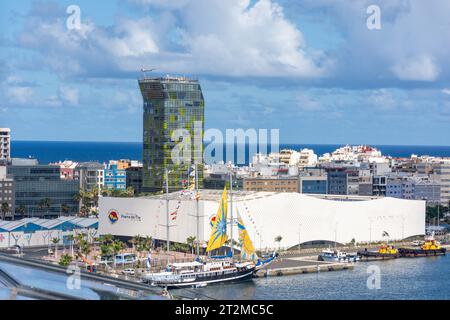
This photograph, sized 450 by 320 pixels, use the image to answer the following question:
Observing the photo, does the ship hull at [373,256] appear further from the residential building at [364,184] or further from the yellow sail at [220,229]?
the residential building at [364,184]

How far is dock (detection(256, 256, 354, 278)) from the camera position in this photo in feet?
69.1

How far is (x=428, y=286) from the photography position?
19.6 meters

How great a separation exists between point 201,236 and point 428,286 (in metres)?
5.95

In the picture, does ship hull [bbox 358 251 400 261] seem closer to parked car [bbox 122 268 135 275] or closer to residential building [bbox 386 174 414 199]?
parked car [bbox 122 268 135 275]

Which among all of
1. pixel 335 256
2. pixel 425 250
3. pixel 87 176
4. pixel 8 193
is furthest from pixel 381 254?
pixel 87 176

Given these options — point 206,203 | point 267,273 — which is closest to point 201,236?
point 206,203

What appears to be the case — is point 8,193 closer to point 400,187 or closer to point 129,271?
point 129,271

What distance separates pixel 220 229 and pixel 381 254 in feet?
18.0

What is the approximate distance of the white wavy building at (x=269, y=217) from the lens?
2359 cm

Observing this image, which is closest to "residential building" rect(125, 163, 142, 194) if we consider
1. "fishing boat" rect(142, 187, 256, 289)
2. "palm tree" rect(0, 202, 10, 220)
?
"palm tree" rect(0, 202, 10, 220)

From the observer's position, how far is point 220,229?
21578 mm

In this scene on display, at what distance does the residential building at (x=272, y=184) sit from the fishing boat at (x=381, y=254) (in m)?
8.99

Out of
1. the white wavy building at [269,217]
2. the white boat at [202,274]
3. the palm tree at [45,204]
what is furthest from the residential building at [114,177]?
the white boat at [202,274]
